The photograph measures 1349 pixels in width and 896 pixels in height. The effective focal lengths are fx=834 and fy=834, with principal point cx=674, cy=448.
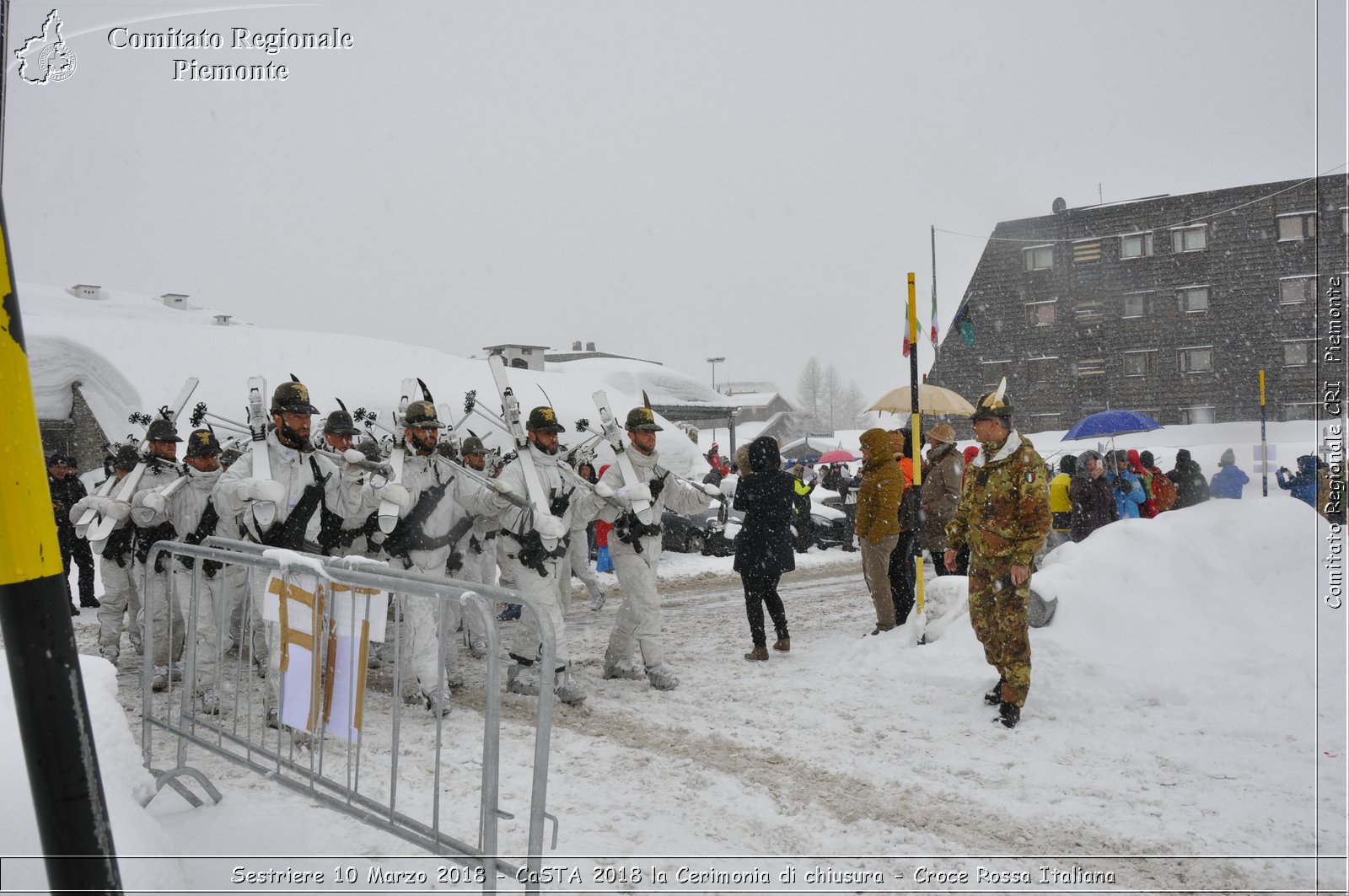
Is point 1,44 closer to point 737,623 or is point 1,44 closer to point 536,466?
point 536,466

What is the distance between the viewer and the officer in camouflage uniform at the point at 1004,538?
203 inches

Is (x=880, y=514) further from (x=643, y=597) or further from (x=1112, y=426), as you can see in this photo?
(x=1112, y=426)

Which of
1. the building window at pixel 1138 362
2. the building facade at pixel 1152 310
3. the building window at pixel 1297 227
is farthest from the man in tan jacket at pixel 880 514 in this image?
the building window at pixel 1138 362

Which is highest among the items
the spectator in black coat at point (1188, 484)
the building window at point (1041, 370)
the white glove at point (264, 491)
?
the building window at point (1041, 370)

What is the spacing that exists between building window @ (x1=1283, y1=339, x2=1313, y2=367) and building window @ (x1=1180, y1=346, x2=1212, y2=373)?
7.56ft

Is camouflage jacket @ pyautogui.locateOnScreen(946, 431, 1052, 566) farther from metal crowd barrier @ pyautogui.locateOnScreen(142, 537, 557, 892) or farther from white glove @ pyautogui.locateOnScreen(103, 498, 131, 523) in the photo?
white glove @ pyautogui.locateOnScreen(103, 498, 131, 523)

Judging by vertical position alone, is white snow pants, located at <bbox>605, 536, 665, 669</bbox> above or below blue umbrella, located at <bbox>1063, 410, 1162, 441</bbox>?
below

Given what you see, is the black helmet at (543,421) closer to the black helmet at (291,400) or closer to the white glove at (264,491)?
the black helmet at (291,400)

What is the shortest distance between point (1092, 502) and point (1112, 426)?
2.10m

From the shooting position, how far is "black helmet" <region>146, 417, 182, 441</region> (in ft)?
23.6

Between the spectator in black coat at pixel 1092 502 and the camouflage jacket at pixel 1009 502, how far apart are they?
23.2 ft

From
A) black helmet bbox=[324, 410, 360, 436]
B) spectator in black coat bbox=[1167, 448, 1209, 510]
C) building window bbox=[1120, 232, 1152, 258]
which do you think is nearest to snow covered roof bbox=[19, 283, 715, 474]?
black helmet bbox=[324, 410, 360, 436]

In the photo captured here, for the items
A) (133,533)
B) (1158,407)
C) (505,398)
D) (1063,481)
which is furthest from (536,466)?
(1158,407)

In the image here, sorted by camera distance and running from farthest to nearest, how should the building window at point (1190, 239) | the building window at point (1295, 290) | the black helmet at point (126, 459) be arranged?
the building window at point (1190, 239)
the building window at point (1295, 290)
the black helmet at point (126, 459)
